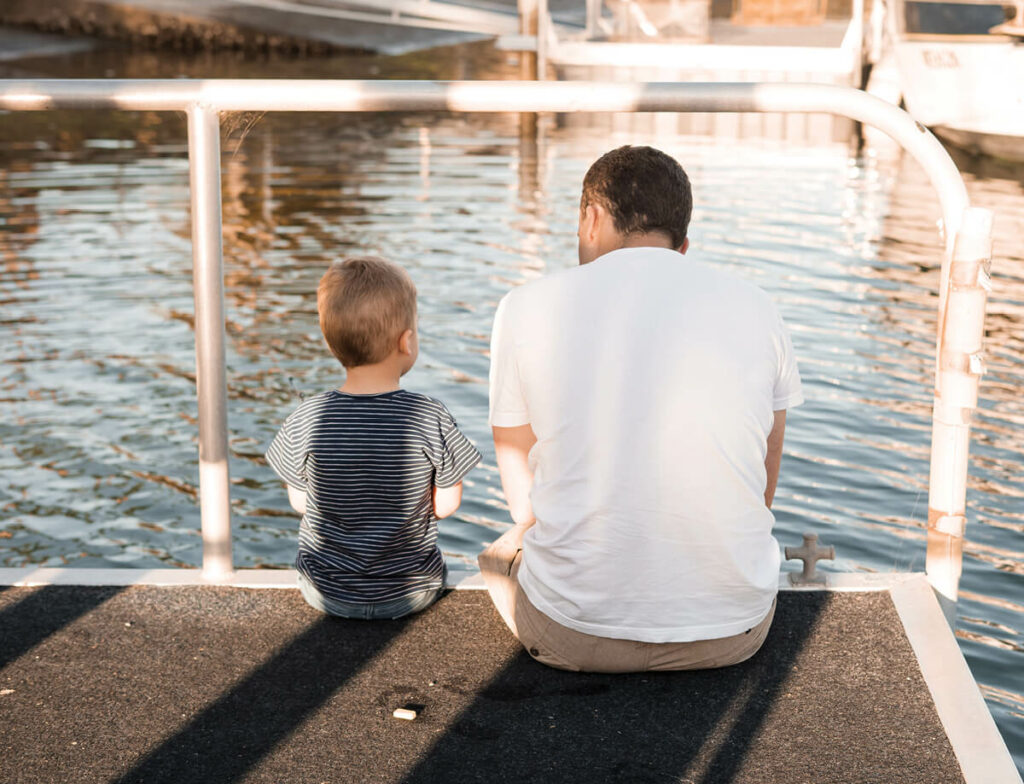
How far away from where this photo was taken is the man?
2426 mm

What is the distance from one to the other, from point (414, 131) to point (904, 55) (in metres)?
6.26

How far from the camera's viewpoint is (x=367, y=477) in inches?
113

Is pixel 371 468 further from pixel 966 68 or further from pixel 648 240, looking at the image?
pixel 966 68

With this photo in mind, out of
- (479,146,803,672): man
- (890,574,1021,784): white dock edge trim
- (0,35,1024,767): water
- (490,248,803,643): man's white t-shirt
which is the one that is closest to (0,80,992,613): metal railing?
(0,35,1024,767): water

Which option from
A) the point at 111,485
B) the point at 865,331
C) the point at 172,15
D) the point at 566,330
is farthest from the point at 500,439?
the point at 172,15

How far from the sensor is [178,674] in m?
2.66

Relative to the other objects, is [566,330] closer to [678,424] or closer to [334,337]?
[678,424]

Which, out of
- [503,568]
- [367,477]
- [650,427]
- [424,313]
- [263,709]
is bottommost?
[424,313]

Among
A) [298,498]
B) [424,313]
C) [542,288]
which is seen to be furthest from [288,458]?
[424,313]

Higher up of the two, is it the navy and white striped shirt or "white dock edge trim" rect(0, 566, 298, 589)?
the navy and white striped shirt

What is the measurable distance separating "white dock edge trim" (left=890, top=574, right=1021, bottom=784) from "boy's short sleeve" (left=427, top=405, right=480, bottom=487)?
0.97 metres

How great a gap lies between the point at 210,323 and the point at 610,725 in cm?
119

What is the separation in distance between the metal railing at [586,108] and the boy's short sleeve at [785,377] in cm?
43

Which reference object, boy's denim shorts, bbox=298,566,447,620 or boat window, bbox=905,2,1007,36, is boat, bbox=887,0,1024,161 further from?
boy's denim shorts, bbox=298,566,447,620
